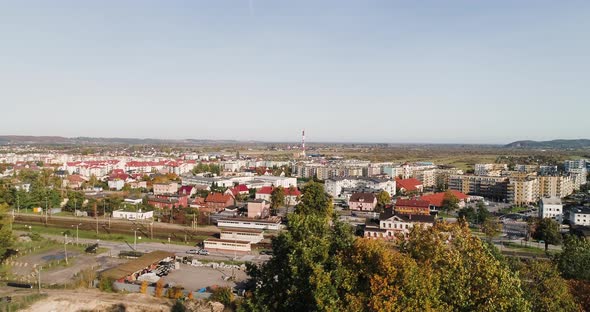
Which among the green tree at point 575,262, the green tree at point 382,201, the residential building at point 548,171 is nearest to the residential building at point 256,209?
the green tree at point 382,201

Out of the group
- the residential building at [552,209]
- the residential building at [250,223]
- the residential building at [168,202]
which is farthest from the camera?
the residential building at [168,202]

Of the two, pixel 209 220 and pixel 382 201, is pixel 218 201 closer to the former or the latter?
pixel 209 220

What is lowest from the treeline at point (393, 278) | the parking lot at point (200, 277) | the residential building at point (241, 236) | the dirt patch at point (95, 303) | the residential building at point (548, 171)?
the parking lot at point (200, 277)

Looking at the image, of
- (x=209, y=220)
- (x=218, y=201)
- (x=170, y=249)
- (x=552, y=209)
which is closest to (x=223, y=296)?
(x=170, y=249)

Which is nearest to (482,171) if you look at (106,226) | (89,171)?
(106,226)

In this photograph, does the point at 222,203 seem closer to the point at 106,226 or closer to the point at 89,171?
the point at 106,226

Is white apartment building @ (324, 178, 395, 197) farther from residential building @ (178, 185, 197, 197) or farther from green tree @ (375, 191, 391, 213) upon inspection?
residential building @ (178, 185, 197, 197)

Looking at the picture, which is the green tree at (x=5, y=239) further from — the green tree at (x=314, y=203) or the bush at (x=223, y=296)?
the green tree at (x=314, y=203)
